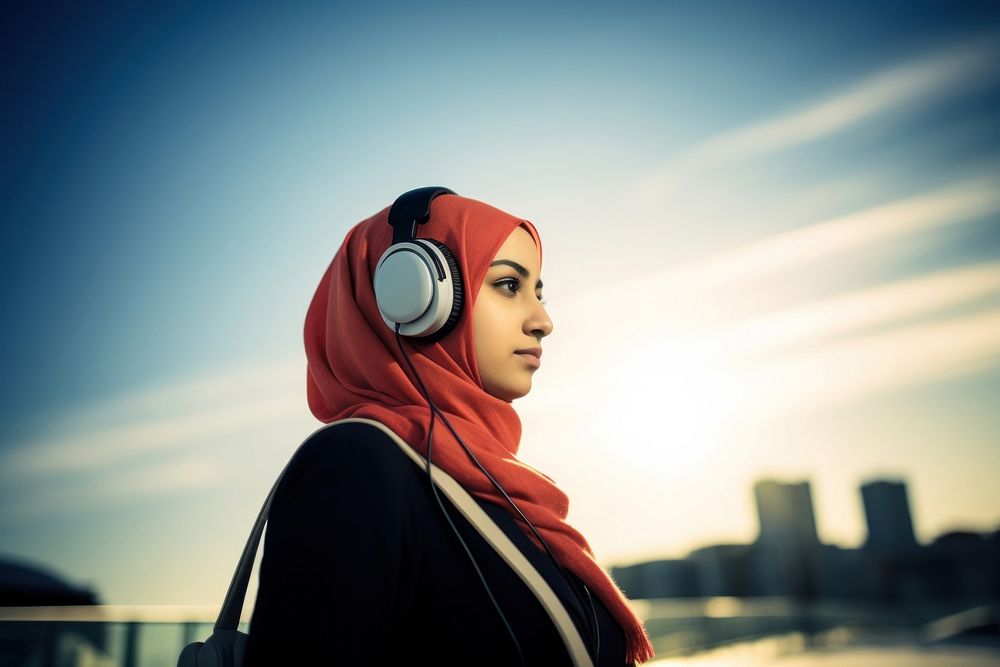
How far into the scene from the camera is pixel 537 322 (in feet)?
4.75

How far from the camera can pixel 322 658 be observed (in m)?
0.84

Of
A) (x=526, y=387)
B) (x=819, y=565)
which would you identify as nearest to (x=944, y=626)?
(x=526, y=387)

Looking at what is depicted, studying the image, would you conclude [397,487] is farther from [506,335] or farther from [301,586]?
[506,335]

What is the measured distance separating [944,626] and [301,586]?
1436 cm

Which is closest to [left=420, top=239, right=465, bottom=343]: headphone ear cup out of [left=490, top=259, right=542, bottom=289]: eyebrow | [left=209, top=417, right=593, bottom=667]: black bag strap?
[left=490, top=259, right=542, bottom=289]: eyebrow

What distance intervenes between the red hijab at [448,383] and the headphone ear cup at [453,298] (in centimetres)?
2

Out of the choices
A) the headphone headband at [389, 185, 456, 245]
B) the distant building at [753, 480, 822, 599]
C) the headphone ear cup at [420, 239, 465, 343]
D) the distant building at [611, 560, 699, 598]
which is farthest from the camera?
the distant building at [753, 480, 822, 599]

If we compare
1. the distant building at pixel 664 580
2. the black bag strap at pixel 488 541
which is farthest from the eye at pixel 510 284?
the distant building at pixel 664 580

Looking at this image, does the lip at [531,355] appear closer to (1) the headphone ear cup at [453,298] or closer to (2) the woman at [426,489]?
(2) the woman at [426,489]

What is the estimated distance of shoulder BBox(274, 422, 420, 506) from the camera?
964 mm

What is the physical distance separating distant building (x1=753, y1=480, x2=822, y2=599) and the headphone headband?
1573 inches

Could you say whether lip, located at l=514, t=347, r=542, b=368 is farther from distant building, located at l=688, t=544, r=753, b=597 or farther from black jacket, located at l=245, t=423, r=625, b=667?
distant building, located at l=688, t=544, r=753, b=597

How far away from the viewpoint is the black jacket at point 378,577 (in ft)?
2.85

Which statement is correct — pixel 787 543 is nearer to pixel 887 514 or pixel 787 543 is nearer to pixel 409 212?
pixel 887 514
